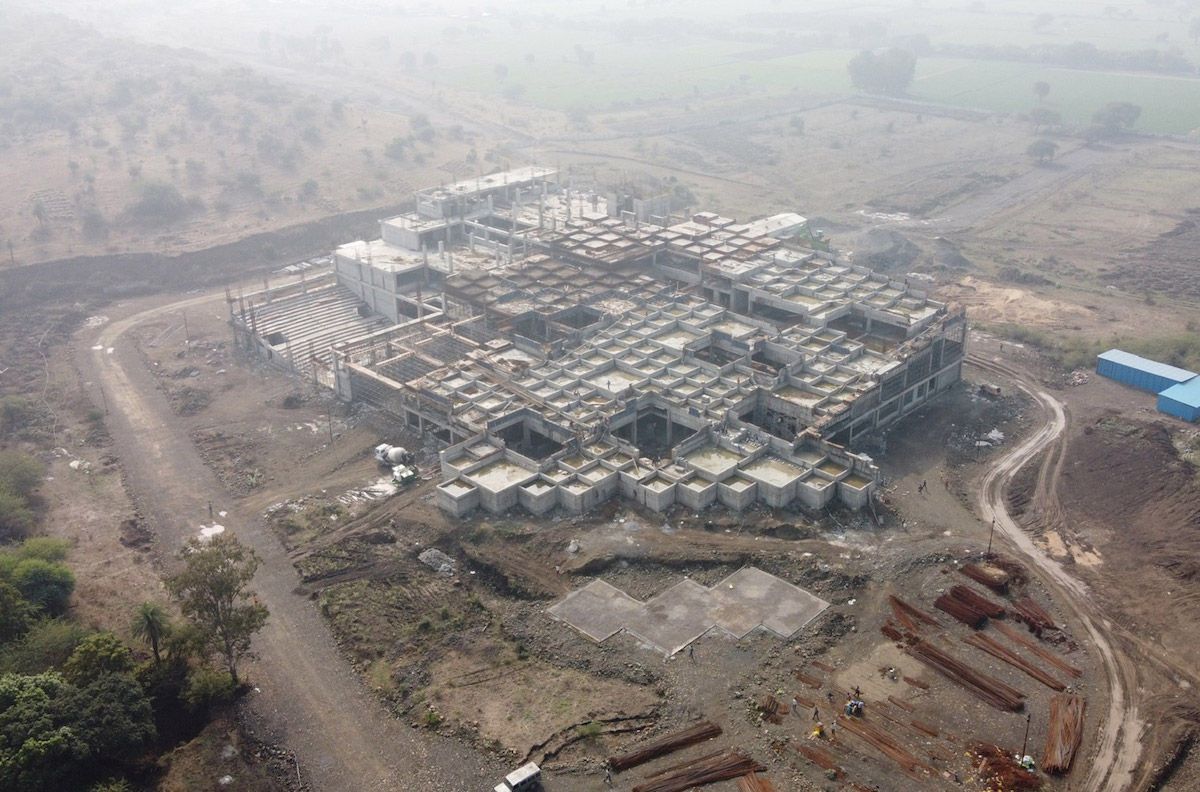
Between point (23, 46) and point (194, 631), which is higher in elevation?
point (23, 46)

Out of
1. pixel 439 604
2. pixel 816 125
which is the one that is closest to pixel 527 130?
pixel 816 125

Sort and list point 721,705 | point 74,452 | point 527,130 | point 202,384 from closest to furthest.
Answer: point 721,705 < point 74,452 < point 202,384 < point 527,130

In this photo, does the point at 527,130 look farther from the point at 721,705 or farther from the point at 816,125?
the point at 721,705

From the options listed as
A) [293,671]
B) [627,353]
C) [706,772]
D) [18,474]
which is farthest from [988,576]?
[18,474]

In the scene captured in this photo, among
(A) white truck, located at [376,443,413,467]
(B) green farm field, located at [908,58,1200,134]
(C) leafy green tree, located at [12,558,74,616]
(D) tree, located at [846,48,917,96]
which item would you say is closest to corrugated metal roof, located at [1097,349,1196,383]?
(A) white truck, located at [376,443,413,467]

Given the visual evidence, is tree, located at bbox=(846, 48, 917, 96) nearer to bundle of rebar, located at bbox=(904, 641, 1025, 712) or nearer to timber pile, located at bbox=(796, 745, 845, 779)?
bundle of rebar, located at bbox=(904, 641, 1025, 712)

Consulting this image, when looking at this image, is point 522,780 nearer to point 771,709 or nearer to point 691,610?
point 771,709
